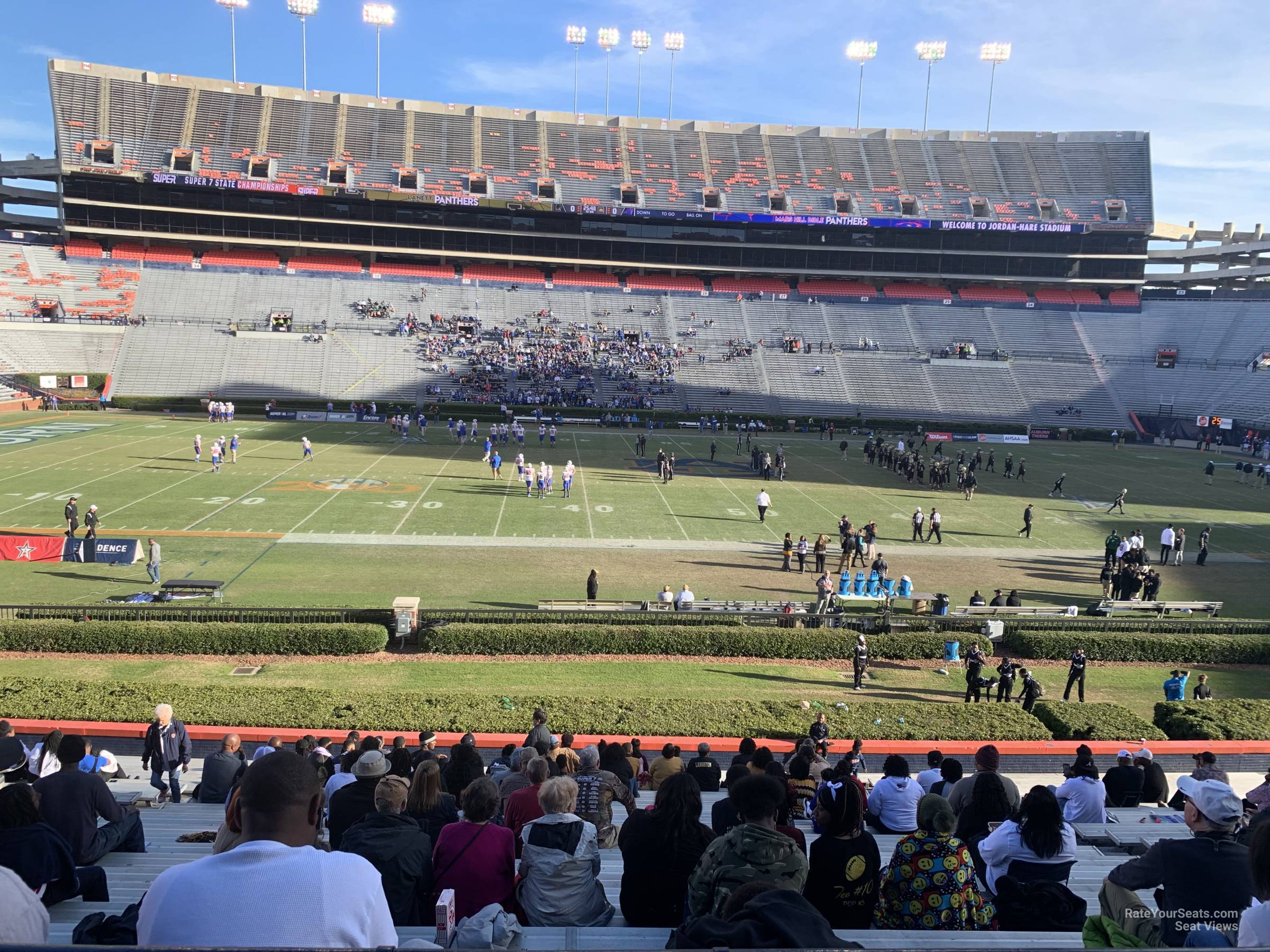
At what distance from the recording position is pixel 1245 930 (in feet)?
10.3

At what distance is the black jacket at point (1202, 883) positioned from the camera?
4043mm

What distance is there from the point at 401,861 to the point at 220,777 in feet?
17.8

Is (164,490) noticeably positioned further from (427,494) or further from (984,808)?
(984,808)

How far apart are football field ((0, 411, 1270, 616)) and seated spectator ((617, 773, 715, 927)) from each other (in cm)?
1599

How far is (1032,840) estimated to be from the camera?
538 centimetres

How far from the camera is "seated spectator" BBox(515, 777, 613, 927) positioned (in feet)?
16.0

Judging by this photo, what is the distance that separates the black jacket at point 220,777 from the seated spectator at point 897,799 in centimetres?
631

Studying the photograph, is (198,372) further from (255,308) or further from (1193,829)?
(1193,829)

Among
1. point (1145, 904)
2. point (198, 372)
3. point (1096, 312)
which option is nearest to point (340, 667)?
point (1145, 904)

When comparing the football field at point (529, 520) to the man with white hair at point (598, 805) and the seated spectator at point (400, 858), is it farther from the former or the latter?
the seated spectator at point (400, 858)

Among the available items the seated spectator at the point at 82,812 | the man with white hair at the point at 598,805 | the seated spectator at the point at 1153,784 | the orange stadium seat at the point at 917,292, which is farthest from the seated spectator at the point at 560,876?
the orange stadium seat at the point at 917,292

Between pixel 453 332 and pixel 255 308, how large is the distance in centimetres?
1507

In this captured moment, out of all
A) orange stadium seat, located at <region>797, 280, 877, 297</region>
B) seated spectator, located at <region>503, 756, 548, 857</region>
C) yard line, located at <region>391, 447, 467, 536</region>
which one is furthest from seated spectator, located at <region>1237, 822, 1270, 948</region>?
orange stadium seat, located at <region>797, 280, 877, 297</region>

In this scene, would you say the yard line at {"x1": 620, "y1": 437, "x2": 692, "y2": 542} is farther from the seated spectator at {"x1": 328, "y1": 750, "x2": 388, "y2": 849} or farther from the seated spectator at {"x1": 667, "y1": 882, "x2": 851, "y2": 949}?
the seated spectator at {"x1": 667, "y1": 882, "x2": 851, "y2": 949}
